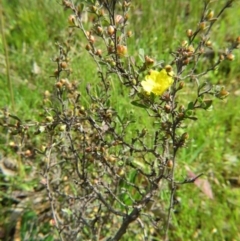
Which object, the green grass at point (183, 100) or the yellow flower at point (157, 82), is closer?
the yellow flower at point (157, 82)

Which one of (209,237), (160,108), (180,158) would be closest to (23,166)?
(180,158)

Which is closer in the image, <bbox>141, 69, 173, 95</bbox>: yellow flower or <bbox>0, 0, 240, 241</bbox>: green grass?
<bbox>141, 69, 173, 95</bbox>: yellow flower

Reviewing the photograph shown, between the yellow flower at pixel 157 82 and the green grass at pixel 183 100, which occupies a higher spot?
the green grass at pixel 183 100

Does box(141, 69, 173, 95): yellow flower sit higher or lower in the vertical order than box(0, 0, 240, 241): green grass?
lower

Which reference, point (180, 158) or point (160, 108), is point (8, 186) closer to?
point (180, 158)
